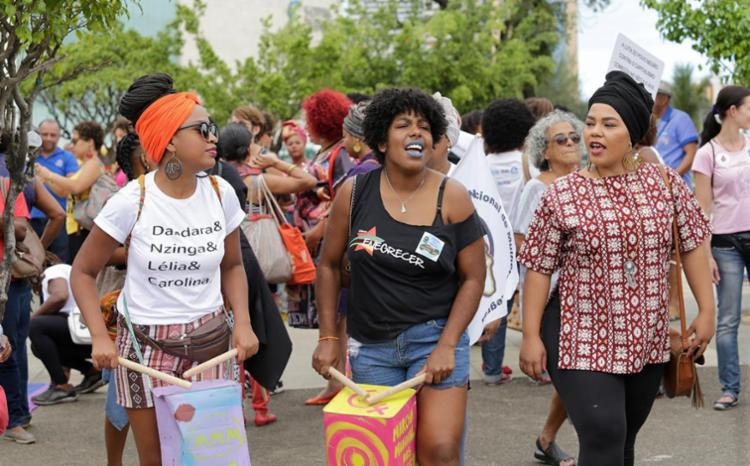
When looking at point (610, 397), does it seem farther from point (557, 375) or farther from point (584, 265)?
point (584, 265)

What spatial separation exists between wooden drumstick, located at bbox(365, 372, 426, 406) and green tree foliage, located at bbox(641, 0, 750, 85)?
818 centimetres

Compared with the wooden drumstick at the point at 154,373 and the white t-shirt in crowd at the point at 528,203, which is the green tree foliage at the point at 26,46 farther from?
the white t-shirt in crowd at the point at 528,203

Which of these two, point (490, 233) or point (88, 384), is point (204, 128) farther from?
point (88, 384)

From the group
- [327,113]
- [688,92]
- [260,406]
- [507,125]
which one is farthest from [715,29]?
[688,92]

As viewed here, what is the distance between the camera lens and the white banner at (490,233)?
5.45 meters

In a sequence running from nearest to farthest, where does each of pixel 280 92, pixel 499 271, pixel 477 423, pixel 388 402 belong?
pixel 388 402 < pixel 499 271 < pixel 477 423 < pixel 280 92

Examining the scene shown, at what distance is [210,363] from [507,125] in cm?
434

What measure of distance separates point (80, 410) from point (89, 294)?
365 cm

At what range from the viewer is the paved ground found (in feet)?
20.8

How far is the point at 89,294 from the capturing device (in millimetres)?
4398

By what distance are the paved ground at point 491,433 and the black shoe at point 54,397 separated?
6cm

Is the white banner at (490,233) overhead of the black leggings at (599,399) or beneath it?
overhead

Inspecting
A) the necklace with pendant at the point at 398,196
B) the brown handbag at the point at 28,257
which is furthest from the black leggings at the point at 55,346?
the necklace with pendant at the point at 398,196

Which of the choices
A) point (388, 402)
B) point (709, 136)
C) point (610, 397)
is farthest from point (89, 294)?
point (709, 136)
